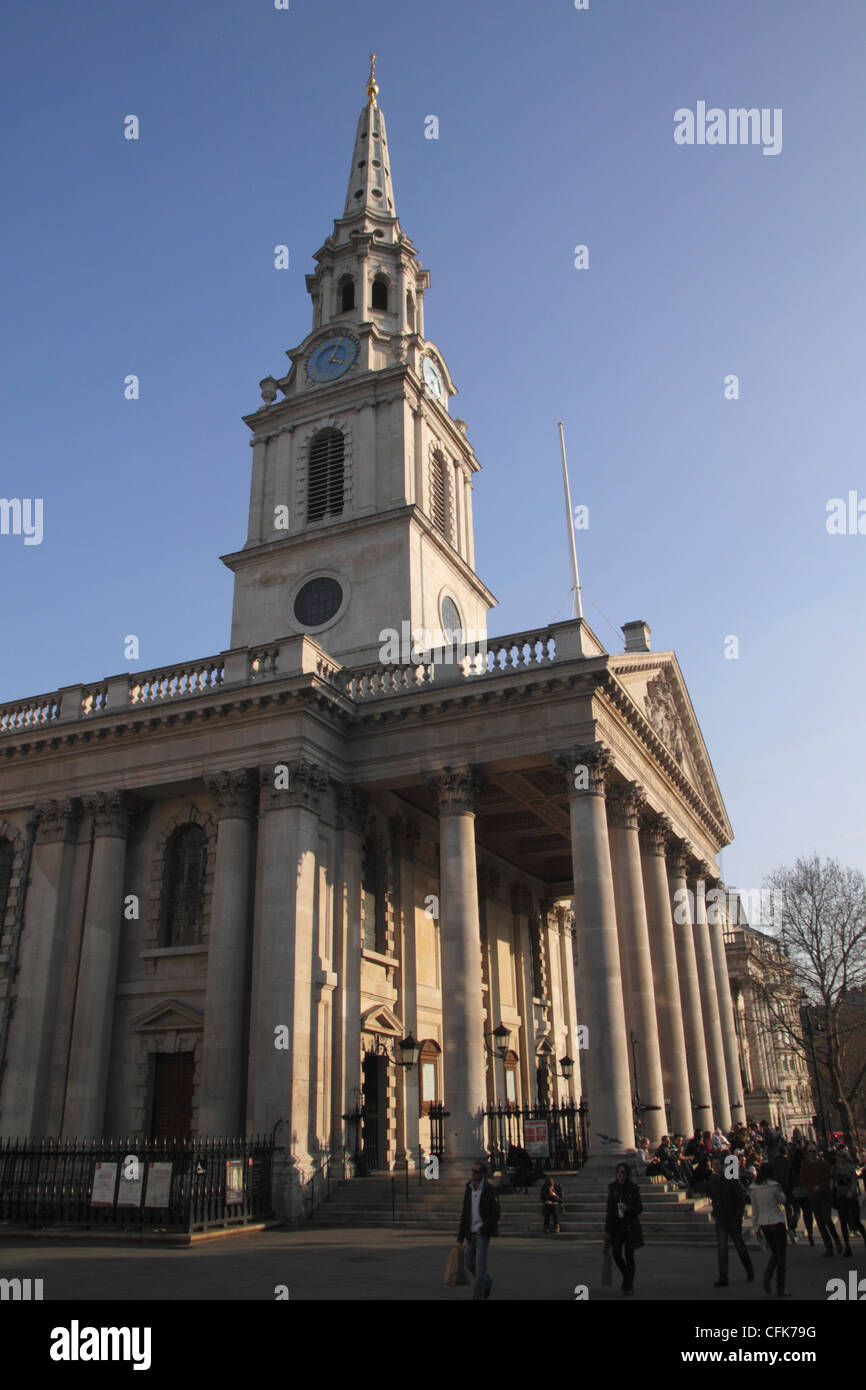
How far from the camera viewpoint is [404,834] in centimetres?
3061

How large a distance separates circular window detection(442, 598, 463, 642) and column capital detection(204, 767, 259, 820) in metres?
13.0

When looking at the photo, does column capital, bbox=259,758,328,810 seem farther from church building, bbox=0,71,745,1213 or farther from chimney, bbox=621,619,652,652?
chimney, bbox=621,619,652,652

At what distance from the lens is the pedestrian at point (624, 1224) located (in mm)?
12266

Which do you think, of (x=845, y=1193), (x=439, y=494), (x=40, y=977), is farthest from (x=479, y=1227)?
(x=439, y=494)

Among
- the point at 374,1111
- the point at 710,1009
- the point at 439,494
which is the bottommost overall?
the point at 374,1111

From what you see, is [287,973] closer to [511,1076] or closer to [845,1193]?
[845,1193]

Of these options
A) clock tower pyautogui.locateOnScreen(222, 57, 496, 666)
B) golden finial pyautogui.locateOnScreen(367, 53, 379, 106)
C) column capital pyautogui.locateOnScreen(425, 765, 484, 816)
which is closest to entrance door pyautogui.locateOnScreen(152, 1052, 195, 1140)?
column capital pyautogui.locateOnScreen(425, 765, 484, 816)

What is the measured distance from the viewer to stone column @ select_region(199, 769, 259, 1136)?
76.7ft

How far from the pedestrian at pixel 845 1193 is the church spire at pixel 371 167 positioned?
4166 cm

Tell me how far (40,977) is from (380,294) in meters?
31.5

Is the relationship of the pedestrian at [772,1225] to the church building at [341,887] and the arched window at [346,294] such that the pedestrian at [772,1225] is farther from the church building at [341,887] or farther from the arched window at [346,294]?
the arched window at [346,294]

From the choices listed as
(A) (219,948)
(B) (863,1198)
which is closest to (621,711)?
(A) (219,948)

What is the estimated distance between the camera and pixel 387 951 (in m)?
28.8
